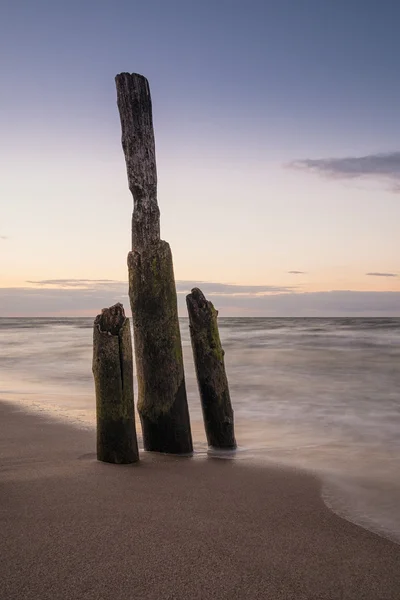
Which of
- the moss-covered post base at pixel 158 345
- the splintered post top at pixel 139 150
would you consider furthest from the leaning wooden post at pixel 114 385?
the splintered post top at pixel 139 150

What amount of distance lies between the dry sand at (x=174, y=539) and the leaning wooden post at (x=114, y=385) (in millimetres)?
189

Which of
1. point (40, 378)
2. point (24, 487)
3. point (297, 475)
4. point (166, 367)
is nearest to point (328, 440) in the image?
point (297, 475)

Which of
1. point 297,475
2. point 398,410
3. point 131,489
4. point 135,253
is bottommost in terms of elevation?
point 398,410

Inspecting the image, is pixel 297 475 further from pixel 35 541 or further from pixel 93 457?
pixel 35 541

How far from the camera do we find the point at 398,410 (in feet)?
34.0

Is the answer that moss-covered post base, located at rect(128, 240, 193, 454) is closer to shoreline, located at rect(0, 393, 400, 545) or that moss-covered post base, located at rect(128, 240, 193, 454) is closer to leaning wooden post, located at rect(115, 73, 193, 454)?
leaning wooden post, located at rect(115, 73, 193, 454)

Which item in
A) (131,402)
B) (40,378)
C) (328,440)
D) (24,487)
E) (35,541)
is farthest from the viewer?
(40,378)

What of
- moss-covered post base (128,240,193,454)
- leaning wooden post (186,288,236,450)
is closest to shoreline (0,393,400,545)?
moss-covered post base (128,240,193,454)

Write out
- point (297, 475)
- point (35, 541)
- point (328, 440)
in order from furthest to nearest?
point (328, 440)
point (297, 475)
point (35, 541)

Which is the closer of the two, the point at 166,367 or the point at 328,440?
the point at 166,367

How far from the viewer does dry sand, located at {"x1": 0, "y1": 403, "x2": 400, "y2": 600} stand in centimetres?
272

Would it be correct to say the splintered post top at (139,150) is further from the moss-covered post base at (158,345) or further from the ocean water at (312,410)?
the ocean water at (312,410)

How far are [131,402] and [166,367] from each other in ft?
1.85

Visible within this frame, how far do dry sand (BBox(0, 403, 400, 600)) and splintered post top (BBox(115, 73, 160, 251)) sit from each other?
7.45ft
